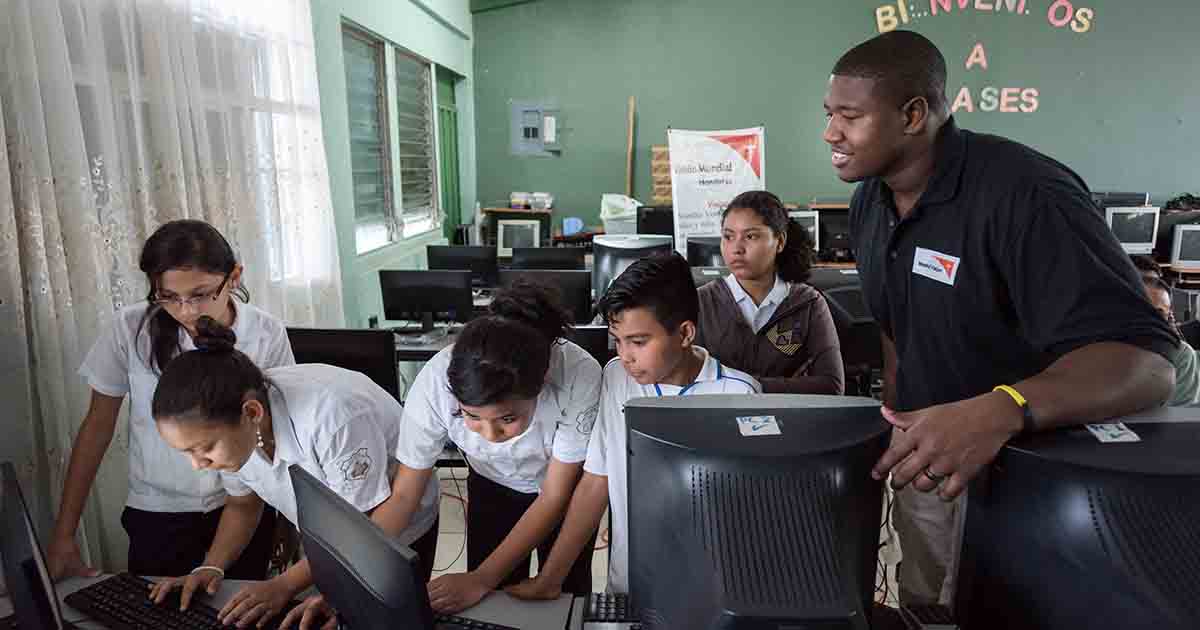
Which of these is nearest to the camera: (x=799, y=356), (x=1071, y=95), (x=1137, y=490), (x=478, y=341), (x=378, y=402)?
(x=1137, y=490)

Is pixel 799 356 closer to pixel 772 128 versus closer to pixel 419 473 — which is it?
pixel 419 473

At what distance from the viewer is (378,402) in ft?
4.84

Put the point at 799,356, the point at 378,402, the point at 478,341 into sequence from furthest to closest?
1. the point at 799,356
2. the point at 378,402
3. the point at 478,341

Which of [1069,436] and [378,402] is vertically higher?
[1069,436]

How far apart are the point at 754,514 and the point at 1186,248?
20.7 feet

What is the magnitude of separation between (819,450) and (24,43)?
6.81ft

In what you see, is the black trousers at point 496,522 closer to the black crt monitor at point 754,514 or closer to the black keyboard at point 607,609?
the black keyboard at point 607,609

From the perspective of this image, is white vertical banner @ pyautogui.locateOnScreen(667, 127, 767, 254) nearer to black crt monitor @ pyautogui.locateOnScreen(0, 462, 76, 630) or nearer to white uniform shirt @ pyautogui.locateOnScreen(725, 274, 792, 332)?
white uniform shirt @ pyautogui.locateOnScreen(725, 274, 792, 332)

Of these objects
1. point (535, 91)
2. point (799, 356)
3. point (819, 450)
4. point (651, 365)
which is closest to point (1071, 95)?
point (535, 91)

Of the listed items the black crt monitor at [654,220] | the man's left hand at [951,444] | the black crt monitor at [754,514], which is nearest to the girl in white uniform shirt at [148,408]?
the black crt monitor at [754,514]

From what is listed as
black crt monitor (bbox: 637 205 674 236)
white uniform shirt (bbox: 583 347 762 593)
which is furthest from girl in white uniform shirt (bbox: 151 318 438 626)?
black crt monitor (bbox: 637 205 674 236)

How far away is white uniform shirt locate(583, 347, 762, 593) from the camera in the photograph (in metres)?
1.31

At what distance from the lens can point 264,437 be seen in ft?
4.41

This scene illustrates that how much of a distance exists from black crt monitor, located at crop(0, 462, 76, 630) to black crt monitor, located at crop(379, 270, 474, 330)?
7.28 feet
